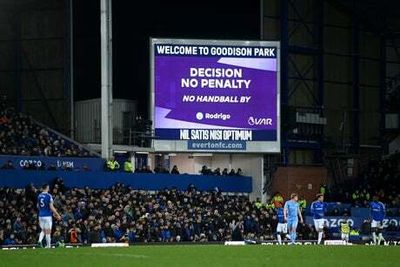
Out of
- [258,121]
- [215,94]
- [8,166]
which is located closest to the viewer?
[8,166]

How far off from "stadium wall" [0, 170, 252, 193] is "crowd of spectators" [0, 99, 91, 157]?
1.99 metres

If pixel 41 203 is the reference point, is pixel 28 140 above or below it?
above

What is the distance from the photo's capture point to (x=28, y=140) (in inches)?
1767

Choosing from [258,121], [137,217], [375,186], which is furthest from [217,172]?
[375,186]

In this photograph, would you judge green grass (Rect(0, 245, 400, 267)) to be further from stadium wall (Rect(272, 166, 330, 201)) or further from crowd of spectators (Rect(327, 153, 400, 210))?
stadium wall (Rect(272, 166, 330, 201))

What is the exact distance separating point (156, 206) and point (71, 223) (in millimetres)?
5775

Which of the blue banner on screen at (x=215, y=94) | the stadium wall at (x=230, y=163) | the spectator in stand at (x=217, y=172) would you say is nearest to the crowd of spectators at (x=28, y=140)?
the blue banner on screen at (x=215, y=94)

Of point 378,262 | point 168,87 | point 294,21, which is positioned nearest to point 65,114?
point 168,87

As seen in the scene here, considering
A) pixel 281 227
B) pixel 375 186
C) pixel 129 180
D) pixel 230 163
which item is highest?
pixel 230 163

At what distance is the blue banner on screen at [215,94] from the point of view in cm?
4969

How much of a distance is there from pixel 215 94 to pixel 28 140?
1050 cm

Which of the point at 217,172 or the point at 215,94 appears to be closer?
the point at 217,172

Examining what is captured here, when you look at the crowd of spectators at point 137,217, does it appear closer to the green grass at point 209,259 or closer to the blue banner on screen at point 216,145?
the blue banner on screen at point 216,145

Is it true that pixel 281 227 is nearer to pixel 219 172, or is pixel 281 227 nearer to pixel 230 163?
pixel 219 172
